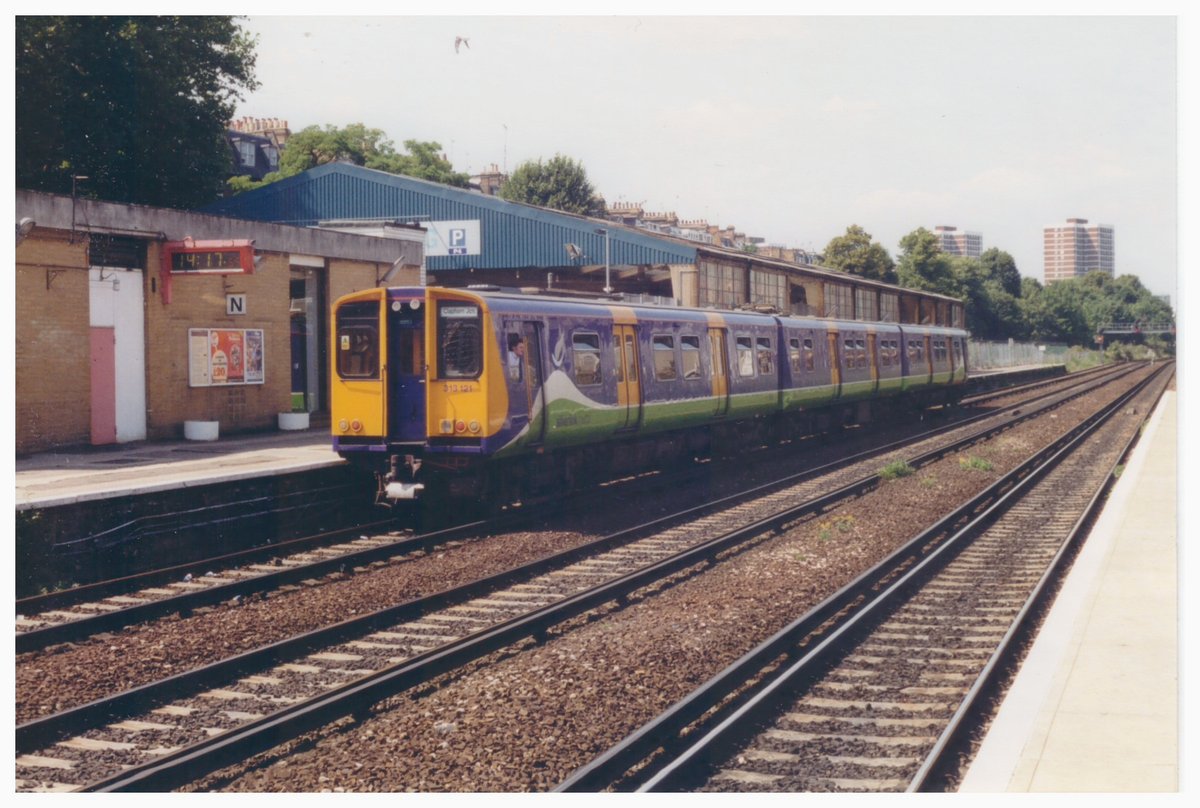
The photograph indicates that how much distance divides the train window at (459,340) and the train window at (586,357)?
1939 millimetres

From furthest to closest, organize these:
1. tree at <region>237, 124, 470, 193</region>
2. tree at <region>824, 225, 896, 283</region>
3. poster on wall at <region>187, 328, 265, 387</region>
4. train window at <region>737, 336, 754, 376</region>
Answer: tree at <region>824, 225, 896, 283</region>
tree at <region>237, 124, 470, 193</region>
train window at <region>737, 336, 754, 376</region>
poster on wall at <region>187, 328, 265, 387</region>

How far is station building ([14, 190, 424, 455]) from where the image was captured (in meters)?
15.7

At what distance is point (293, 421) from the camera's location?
20547 mm

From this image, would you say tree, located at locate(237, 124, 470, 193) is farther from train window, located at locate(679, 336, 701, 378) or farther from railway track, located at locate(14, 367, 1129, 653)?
railway track, located at locate(14, 367, 1129, 653)

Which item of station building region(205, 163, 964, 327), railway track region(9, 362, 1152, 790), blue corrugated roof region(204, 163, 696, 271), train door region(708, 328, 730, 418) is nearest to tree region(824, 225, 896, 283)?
station building region(205, 163, 964, 327)

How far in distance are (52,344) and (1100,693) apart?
46.2 ft

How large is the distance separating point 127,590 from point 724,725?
648 centimetres

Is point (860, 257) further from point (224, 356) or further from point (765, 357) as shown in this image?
point (224, 356)

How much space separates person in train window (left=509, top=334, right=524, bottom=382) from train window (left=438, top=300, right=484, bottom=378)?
48 cm

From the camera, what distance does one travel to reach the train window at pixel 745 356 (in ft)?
64.5

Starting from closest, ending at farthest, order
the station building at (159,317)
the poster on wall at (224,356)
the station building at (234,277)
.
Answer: the station building at (159,317), the station building at (234,277), the poster on wall at (224,356)

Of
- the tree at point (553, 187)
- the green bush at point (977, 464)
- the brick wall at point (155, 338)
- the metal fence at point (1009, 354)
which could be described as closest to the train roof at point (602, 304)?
the green bush at point (977, 464)

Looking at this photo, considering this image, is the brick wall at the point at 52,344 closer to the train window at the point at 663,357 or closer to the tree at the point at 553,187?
the train window at the point at 663,357

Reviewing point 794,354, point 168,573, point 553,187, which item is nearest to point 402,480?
point 168,573
